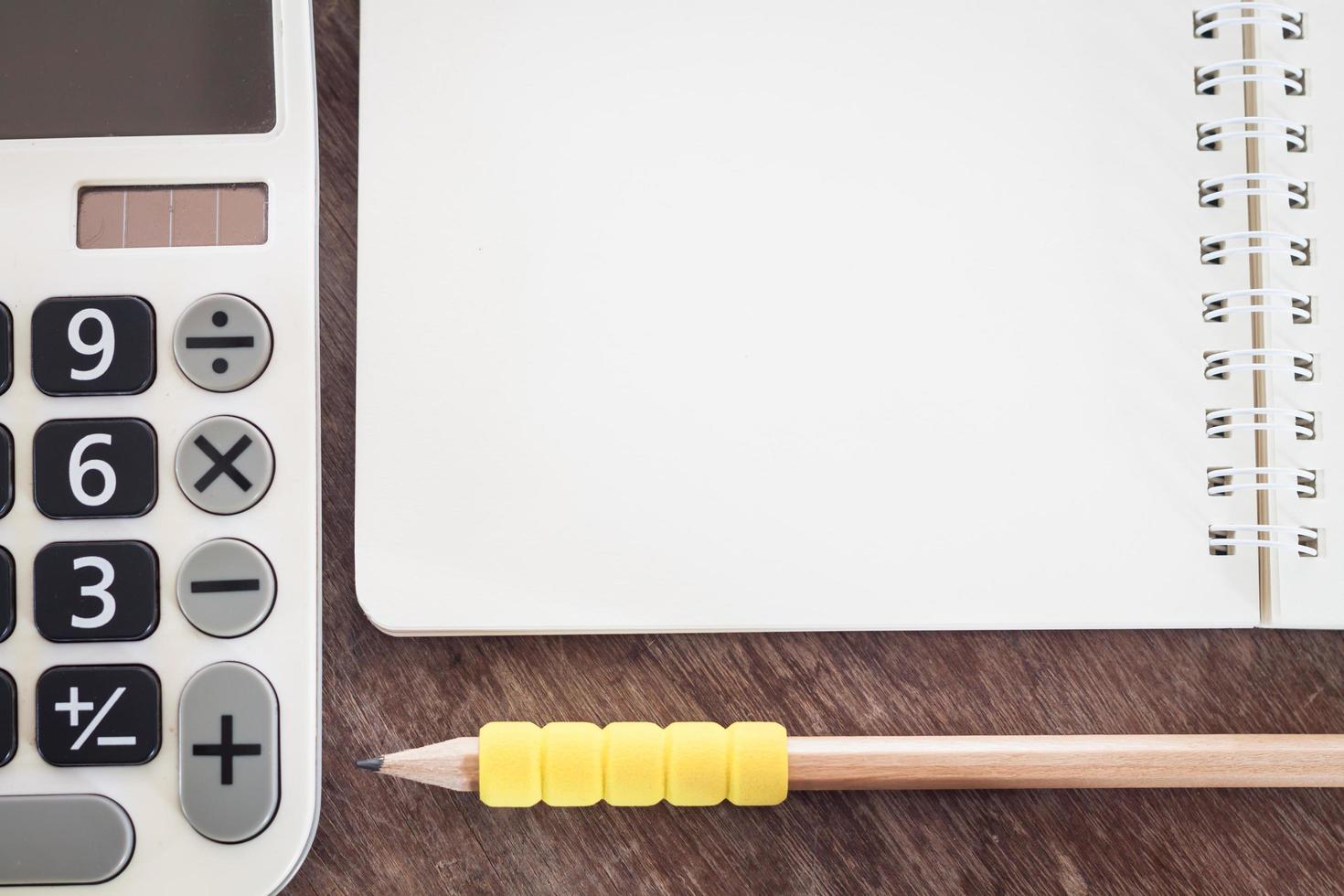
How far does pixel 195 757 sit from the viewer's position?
1.26 ft

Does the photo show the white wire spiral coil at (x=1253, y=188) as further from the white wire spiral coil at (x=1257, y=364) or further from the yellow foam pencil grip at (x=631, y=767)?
the yellow foam pencil grip at (x=631, y=767)

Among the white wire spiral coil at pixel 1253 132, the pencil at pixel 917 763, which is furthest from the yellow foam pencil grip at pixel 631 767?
the white wire spiral coil at pixel 1253 132

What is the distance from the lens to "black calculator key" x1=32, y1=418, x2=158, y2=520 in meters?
0.39

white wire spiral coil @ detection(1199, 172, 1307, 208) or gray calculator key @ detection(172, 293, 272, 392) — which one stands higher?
white wire spiral coil @ detection(1199, 172, 1307, 208)

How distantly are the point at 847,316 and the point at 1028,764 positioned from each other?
208 mm

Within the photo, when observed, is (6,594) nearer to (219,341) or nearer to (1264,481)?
(219,341)

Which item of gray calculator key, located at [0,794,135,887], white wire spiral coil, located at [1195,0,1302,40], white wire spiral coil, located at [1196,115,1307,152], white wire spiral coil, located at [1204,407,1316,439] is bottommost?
gray calculator key, located at [0,794,135,887]

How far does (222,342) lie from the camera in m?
0.40

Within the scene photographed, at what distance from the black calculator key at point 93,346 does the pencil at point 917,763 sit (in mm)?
194

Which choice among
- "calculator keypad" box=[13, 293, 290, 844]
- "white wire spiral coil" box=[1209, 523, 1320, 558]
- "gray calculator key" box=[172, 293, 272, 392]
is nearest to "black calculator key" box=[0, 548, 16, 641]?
"calculator keypad" box=[13, 293, 290, 844]

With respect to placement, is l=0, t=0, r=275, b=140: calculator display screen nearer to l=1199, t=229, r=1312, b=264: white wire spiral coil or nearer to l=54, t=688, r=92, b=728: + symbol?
l=54, t=688, r=92, b=728: + symbol

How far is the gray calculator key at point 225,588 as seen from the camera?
1.27 ft

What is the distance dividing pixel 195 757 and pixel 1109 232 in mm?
462

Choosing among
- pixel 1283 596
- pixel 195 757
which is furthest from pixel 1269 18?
pixel 195 757
